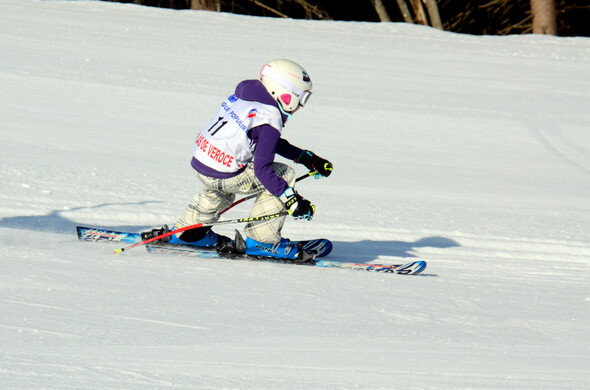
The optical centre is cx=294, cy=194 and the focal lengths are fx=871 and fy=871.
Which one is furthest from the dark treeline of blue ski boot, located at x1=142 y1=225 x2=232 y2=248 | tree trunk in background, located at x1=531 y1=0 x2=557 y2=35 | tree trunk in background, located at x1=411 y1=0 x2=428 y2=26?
blue ski boot, located at x1=142 y1=225 x2=232 y2=248

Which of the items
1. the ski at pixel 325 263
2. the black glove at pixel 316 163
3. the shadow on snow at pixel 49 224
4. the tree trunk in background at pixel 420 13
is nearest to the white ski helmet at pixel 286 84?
the black glove at pixel 316 163

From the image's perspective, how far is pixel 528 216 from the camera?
779 cm

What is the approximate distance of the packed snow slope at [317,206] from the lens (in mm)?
3659

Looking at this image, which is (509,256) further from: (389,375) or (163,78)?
(163,78)

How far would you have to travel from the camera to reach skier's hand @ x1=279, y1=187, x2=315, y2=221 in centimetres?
513

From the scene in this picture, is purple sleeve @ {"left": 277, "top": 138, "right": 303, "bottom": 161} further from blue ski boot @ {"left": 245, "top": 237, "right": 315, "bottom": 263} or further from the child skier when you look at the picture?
blue ski boot @ {"left": 245, "top": 237, "right": 315, "bottom": 263}

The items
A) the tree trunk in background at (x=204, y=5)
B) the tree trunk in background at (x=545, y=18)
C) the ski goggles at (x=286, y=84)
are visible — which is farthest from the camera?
the tree trunk in background at (x=204, y=5)

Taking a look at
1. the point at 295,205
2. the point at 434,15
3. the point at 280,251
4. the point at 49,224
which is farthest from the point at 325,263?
the point at 434,15

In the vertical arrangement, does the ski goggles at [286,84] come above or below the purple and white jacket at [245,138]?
above

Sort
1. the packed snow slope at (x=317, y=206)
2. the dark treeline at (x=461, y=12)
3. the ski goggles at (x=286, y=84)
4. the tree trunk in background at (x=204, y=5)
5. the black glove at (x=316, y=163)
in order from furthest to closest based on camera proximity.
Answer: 1. the dark treeline at (x=461, y=12)
2. the tree trunk in background at (x=204, y=5)
3. the black glove at (x=316, y=163)
4. the ski goggles at (x=286, y=84)
5. the packed snow slope at (x=317, y=206)

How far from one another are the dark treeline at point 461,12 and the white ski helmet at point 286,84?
19724 mm

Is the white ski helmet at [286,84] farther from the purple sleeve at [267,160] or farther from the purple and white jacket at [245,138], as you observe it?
the purple sleeve at [267,160]

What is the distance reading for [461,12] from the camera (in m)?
26.4

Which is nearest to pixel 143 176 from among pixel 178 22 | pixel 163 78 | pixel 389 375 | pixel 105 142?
pixel 105 142
